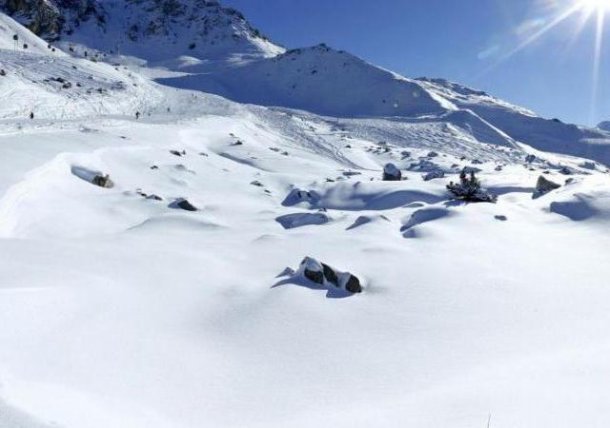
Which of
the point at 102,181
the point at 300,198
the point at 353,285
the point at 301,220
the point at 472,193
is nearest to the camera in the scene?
the point at 353,285

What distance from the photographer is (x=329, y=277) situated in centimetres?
525

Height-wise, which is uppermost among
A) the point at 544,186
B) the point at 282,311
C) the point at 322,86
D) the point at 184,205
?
the point at 322,86

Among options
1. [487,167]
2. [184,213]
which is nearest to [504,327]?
[184,213]

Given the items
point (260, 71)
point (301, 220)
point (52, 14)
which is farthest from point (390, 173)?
point (52, 14)

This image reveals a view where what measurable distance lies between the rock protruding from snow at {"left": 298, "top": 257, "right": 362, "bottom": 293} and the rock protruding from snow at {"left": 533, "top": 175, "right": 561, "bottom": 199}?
7.89 m

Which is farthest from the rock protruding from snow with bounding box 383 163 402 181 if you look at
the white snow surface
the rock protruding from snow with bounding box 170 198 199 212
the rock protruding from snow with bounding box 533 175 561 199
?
the rock protruding from snow with bounding box 170 198 199 212

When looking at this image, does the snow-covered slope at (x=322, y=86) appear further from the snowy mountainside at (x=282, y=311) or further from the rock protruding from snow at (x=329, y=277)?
the rock protruding from snow at (x=329, y=277)

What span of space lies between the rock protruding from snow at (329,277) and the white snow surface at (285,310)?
0.38ft

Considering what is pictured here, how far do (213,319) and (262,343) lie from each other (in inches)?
25.3

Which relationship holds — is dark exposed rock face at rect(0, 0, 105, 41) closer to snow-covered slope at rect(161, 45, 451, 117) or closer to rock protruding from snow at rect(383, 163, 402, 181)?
snow-covered slope at rect(161, 45, 451, 117)

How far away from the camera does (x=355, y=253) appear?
6453 millimetres

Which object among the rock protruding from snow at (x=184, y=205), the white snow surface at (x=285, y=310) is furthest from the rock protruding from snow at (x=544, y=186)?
the rock protruding from snow at (x=184, y=205)

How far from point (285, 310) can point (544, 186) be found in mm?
9428

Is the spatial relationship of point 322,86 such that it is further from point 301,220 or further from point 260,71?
point 301,220
